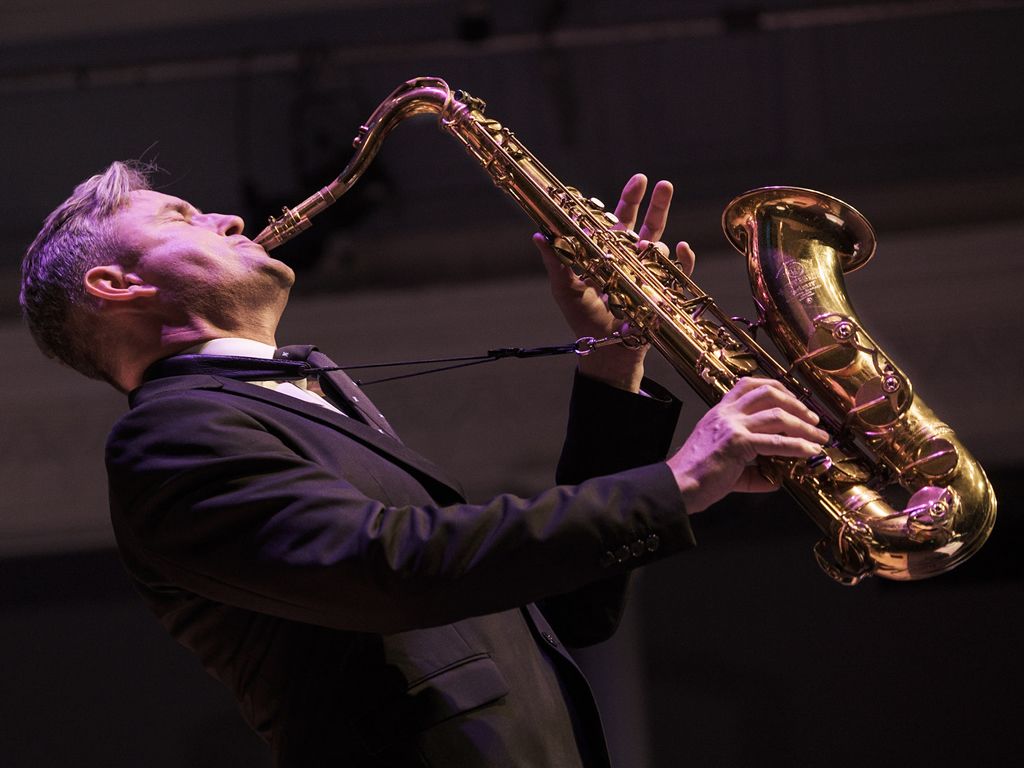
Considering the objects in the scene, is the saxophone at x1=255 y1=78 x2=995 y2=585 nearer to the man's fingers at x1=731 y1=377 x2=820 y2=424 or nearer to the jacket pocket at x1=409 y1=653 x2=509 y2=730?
the man's fingers at x1=731 y1=377 x2=820 y2=424

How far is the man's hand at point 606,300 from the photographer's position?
206 centimetres

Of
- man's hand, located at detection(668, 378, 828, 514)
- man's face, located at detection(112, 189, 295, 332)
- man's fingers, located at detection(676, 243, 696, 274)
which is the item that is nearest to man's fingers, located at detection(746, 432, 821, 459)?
man's hand, located at detection(668, 378, 828, 514)

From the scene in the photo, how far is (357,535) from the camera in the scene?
1495 mm

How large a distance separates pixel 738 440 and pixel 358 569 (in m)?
0.50

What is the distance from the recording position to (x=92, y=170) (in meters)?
4.77

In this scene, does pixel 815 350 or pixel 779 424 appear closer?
pixel 779 424

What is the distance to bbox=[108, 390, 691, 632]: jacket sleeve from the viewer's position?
148cm

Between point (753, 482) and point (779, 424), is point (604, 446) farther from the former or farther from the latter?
point (779, 424)

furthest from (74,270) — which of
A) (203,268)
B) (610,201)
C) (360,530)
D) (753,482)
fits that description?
(610,201)

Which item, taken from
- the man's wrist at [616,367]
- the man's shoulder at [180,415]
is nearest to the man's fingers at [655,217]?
the man's wrist at [616,367]

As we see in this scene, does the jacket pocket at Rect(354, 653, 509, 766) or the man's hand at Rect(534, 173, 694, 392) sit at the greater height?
the man's hand at Rect(534, 173, 694, 392)

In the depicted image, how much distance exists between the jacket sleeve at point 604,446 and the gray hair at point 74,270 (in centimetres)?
81

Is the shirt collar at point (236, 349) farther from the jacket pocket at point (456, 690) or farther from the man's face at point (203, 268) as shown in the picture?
the jacket pocket at point (456, 690)

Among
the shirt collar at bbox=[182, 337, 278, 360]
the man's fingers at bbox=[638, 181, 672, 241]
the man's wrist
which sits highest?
the man's fingers at bbox=[638, 181, 672, 241]
